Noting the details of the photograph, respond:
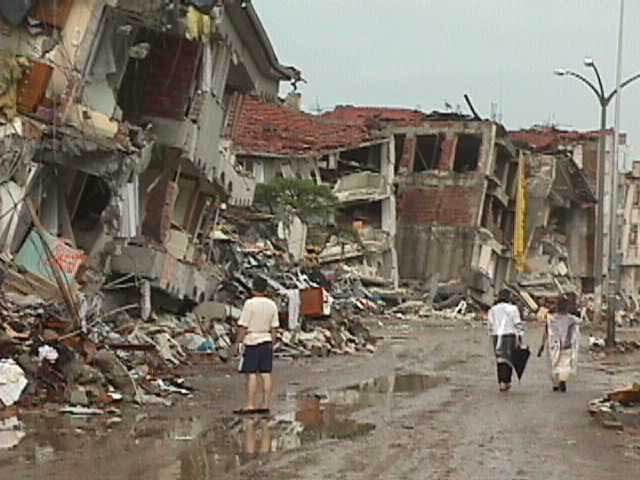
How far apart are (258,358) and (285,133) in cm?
4348

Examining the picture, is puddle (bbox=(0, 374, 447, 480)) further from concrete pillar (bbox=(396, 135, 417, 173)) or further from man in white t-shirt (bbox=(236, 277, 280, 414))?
concrete pillar (bbox=(396, 135, 417, 173))

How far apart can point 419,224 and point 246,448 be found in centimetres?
5508

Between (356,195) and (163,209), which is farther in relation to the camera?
(356,195)

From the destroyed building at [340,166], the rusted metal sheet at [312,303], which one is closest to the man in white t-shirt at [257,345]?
the rusted metal sheet at [312,303]

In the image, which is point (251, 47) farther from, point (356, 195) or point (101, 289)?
point (356, 195)

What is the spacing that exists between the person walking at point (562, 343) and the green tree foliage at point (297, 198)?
103 feet

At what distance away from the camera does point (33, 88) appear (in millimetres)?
18547

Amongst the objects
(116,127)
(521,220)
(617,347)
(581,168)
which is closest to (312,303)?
(617,347)

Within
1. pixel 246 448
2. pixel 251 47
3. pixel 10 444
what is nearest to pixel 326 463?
pixel 246 448

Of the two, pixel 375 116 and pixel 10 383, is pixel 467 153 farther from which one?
pixel 10 383

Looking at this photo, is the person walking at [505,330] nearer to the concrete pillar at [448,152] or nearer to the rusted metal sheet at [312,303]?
the rusted metal sheet at [312,303]

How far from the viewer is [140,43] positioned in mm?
23250

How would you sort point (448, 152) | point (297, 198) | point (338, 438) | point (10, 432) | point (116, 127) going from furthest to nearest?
point (448, 152) → point (297, 198) → point (116, 127) → point (338, 438) → point (10, 432)

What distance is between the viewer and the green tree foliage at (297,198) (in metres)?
51.6
